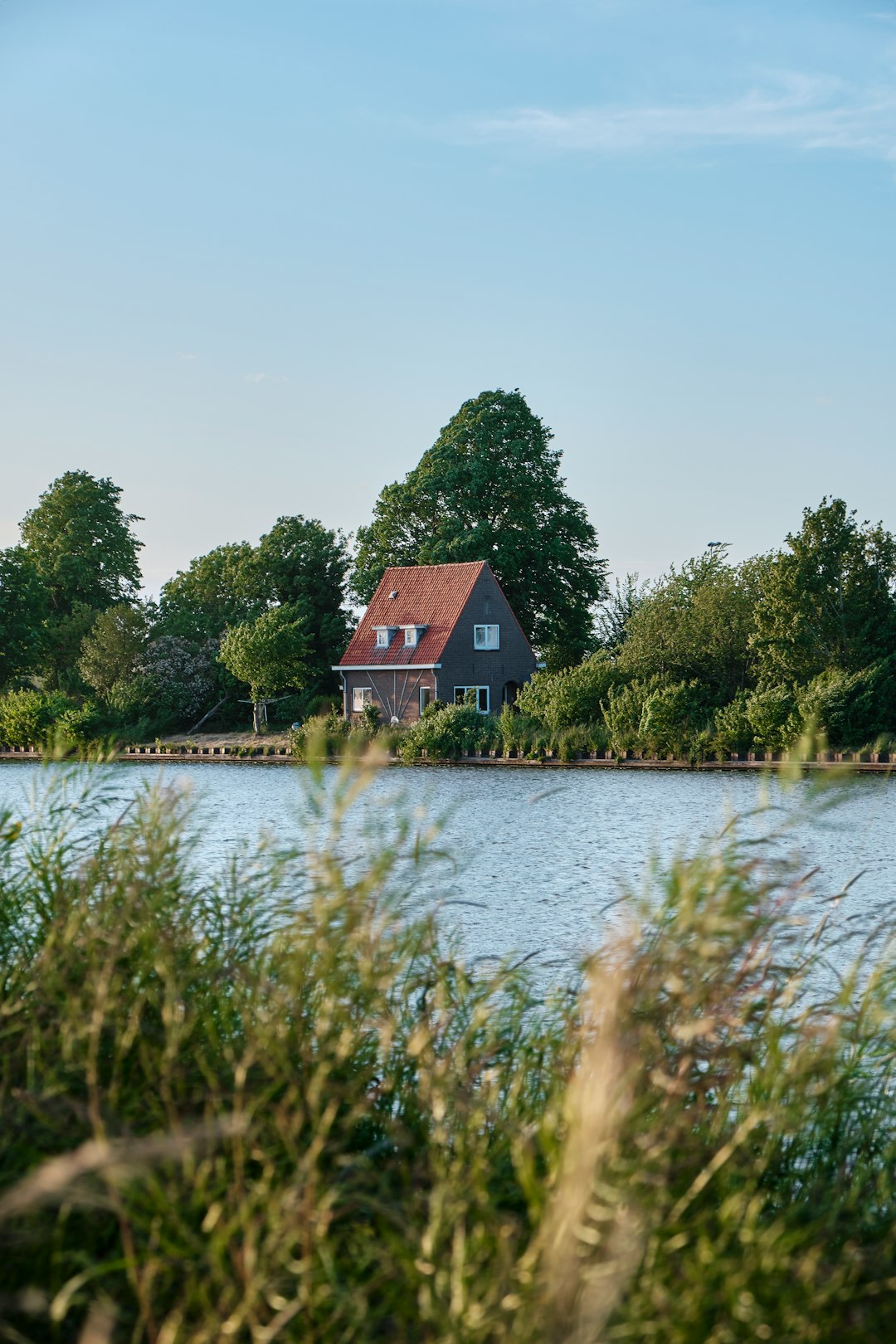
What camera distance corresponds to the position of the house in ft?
145

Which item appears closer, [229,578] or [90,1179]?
[90,1179]

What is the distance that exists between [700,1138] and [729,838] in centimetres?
98

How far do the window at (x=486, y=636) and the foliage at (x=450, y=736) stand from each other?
9791mm

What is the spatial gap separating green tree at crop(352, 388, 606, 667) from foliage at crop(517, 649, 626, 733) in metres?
13.2

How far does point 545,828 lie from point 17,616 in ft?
98.9

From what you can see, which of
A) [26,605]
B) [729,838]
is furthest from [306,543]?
[729,838]

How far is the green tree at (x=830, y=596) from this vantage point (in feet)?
105

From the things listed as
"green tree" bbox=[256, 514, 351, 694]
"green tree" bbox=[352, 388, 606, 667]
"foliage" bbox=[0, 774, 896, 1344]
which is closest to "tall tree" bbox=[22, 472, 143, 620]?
"green tree" bbox=[256, 514, 351, 694]

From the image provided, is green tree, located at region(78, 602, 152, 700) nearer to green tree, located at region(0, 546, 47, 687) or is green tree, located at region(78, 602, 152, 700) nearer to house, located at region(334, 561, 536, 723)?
green tree, located at region(0, 546, 47, 687)

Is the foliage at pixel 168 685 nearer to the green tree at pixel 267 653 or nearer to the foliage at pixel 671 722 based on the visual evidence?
the green tree at pixel 267 653

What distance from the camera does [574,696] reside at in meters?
34.7

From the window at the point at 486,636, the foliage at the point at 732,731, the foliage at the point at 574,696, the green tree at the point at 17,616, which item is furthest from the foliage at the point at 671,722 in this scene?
the green tree at the point at 17,616

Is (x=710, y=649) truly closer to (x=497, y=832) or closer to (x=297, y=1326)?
(x=497, y=832)

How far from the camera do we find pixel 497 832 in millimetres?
19844
